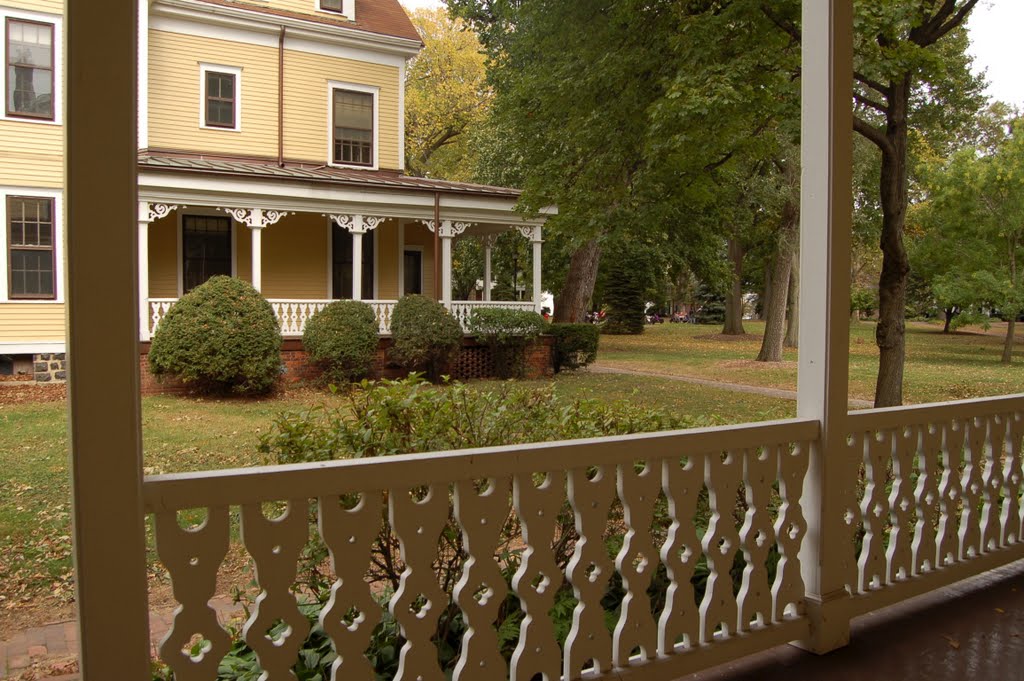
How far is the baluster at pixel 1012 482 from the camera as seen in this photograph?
162 inches

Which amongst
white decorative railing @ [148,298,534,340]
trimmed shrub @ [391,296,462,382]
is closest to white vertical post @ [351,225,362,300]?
white decorative railing @ [148,298,534,340]

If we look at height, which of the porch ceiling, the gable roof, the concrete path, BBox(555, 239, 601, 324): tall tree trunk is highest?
the gable roof

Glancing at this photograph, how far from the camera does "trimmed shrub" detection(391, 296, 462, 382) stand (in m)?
13.4

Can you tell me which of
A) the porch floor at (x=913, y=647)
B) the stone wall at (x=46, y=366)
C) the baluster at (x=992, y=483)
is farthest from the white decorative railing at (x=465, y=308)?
the baluster at (x=992, y=483)

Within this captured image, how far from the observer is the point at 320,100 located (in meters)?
16.9

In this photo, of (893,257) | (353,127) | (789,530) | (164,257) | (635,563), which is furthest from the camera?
(353,127)

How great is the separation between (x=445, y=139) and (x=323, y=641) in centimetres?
2680

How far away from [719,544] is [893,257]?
805cm

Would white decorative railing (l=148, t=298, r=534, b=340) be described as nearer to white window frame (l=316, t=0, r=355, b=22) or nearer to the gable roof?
the gable roof

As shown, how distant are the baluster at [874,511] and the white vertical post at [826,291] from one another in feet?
0.86

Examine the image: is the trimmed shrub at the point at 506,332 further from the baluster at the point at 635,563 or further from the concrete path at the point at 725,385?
the baluster at the point at 635,563

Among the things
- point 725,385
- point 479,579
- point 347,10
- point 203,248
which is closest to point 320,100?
point 347,10

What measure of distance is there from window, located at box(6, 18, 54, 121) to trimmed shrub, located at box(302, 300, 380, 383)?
5.65m

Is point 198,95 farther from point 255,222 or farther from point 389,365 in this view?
point 389,365
